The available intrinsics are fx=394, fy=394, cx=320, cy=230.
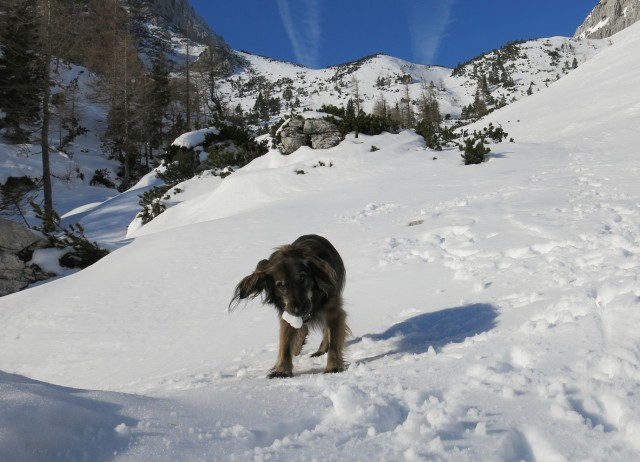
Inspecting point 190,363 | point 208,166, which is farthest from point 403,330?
point 208,166

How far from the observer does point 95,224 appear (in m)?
21.2

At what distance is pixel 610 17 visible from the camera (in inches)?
6604

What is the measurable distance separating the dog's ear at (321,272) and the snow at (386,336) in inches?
29.2

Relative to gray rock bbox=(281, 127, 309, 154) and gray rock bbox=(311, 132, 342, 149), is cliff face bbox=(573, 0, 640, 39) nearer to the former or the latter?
gray rock bbox=(311, 132, 342, 149)

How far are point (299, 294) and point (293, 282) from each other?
0.11 m

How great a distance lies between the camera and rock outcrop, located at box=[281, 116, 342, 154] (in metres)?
18.0

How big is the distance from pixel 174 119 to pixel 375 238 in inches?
1810

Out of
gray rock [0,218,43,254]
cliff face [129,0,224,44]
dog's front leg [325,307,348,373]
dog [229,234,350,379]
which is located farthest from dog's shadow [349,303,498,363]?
cliff face [129,0,224,44]

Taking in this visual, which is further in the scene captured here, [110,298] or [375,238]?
[375,238]

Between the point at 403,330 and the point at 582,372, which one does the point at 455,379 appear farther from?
the point at 403,330

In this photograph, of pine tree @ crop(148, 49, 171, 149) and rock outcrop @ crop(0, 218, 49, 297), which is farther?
pine tree @ crop(148, 49, 171, 149)

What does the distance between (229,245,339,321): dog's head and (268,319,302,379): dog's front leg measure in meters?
0.21

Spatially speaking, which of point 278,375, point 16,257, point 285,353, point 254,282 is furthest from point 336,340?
point 16,257

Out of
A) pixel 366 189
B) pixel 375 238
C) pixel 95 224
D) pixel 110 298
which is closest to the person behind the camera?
pixel 110 298
